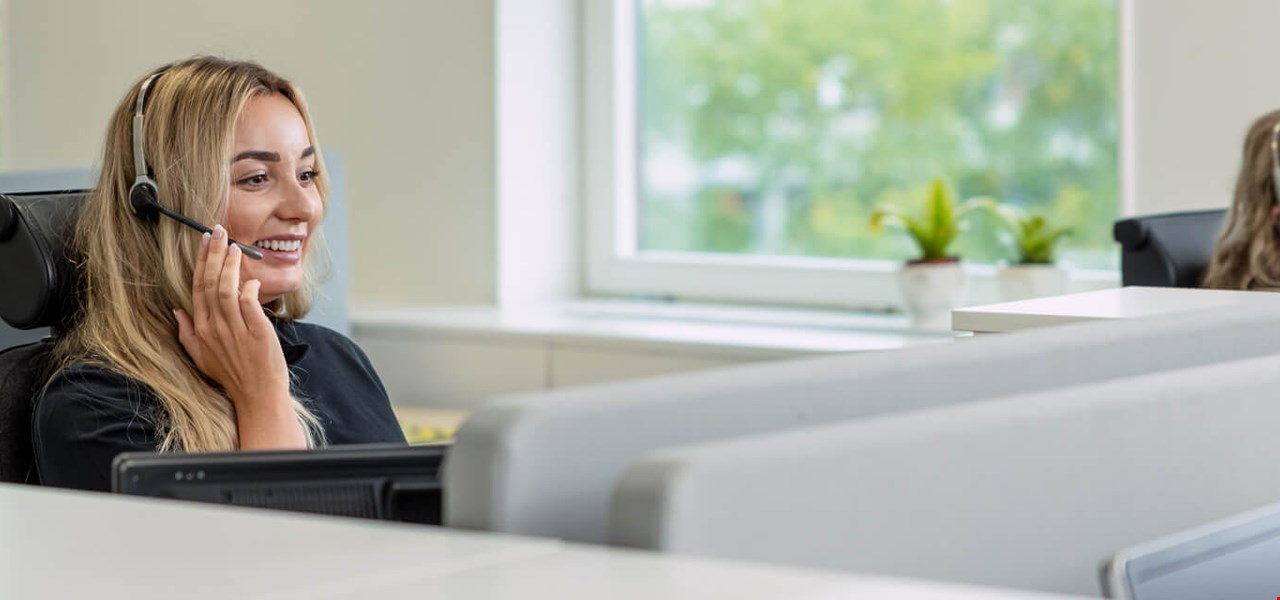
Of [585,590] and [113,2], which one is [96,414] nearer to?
[585,590]

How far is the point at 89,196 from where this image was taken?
1.89m

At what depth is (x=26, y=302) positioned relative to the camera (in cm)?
180

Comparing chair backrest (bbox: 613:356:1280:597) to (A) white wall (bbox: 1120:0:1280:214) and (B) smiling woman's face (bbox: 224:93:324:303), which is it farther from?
(A) white wall (bbox: 1120:0:1280:214)

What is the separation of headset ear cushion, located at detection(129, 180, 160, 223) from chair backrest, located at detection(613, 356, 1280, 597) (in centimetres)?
117

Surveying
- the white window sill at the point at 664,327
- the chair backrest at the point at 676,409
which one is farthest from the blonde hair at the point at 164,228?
the white window sill at the point at 664,327

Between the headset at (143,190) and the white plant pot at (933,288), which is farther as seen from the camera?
the white plant pot at (933,288)

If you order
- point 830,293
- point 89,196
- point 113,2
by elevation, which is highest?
point 113,2

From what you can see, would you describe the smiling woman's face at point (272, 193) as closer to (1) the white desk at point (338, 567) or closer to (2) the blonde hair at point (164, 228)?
(2) the blonde hair at point (164, 228)

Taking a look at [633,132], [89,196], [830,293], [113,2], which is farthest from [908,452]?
[113,2]

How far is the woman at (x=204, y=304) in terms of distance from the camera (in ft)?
5.47

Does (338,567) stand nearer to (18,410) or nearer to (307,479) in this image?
(307,479)

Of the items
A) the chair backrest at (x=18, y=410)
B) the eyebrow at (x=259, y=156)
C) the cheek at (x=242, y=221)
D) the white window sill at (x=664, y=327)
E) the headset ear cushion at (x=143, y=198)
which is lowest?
the white window sill at (x=664, y=327)

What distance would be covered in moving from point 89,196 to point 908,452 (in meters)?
1.35

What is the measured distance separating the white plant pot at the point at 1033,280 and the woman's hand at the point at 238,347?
68.6 inches
